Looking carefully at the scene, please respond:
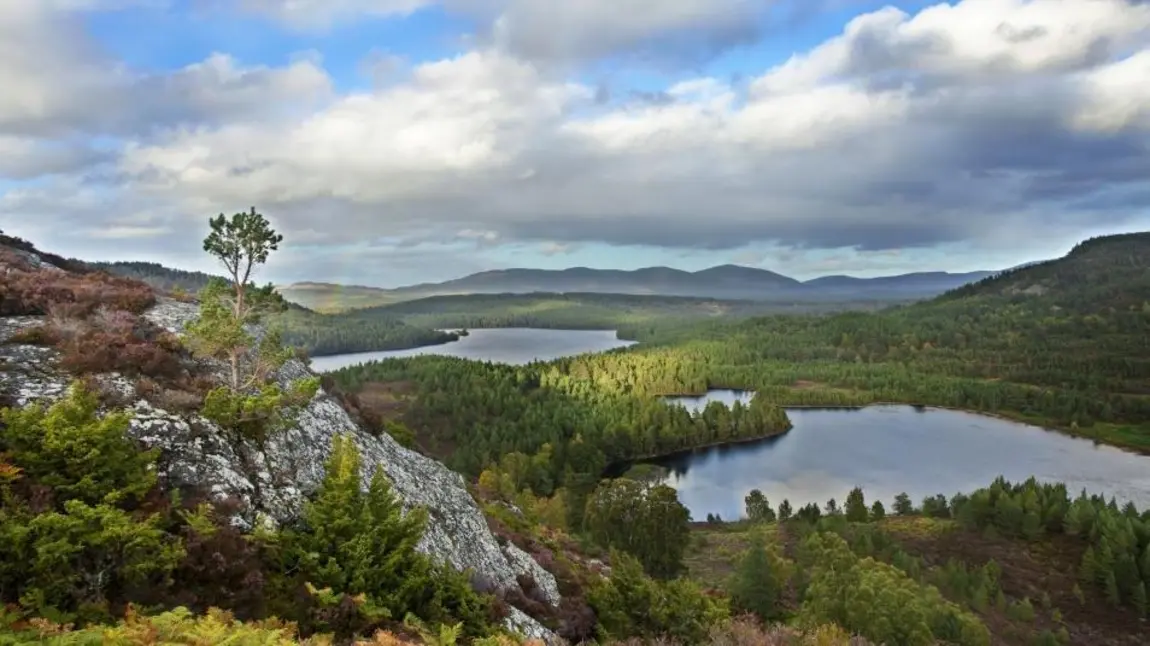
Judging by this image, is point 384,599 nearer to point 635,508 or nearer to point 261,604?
point 261,604

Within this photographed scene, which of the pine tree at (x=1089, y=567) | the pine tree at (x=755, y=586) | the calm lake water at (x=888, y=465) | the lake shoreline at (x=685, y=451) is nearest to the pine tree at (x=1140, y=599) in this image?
the pine tree at (x=1089, y=567)

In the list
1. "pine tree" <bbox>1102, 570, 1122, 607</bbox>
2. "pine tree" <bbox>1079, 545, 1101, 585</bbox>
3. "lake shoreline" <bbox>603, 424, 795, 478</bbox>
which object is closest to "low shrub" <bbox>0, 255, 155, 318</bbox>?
"pine tree" <bbox>1102, 570, 1122, 607</bbox>

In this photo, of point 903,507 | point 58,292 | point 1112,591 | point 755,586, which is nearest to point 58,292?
point 58,292

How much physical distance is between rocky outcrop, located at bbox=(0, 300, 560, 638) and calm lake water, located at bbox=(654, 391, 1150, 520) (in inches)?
3703

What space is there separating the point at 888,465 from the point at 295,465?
15554cm

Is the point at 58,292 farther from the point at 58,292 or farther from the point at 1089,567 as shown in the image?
the point at 1089,567

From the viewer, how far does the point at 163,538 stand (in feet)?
49.9

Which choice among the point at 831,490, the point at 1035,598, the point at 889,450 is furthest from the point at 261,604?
the point at 889,450

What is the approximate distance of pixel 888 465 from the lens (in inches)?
5851

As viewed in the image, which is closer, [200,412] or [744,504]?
[200,412]

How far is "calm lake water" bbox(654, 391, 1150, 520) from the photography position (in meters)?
128

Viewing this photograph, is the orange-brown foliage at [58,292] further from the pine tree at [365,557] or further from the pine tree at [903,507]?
the pine tree at [903,507]

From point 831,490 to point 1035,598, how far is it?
4720cm

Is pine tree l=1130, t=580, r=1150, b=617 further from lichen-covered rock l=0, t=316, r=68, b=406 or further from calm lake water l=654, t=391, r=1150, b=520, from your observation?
lichen-covered rock l=0, t=316, r=68, b=406
